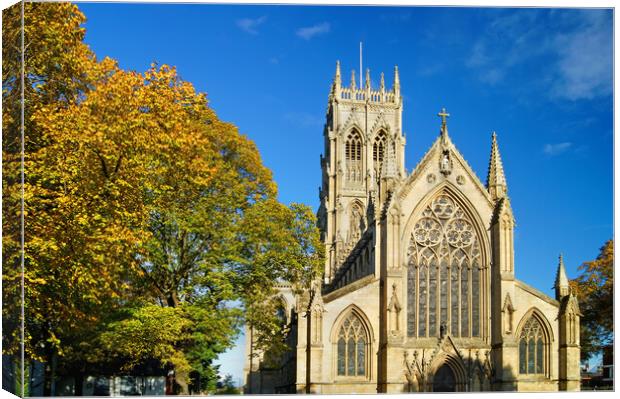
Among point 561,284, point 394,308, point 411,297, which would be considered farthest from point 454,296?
point 561,284

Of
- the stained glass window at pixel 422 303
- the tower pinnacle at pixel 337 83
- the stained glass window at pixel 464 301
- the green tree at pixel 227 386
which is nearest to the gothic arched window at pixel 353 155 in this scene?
the tower pinnacle at pixel 337 83

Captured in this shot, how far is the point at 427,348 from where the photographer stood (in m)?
29.6

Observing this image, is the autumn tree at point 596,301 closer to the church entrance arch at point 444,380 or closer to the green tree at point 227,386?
the church entrance arch at point 444,380

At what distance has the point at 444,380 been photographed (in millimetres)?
29469

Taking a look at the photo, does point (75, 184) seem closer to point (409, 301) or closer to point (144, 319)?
point (144, 319)

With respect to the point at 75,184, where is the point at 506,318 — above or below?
below

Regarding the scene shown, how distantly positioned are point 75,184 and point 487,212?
18089 millimetres

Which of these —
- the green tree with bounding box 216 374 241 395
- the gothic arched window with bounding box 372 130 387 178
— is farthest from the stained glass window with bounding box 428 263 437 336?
the gothic arched window with bounding box 372 130 387 178

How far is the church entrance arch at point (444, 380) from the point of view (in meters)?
29.3

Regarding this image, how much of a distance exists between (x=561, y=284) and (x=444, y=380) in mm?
5928

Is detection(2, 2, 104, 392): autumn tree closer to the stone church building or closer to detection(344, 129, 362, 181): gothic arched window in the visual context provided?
the stone church building

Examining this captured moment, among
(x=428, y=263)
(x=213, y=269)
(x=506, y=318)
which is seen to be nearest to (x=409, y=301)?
(x=428, y=263)

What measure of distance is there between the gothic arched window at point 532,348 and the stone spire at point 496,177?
5.05 metres

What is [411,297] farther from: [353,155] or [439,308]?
[353,155]
